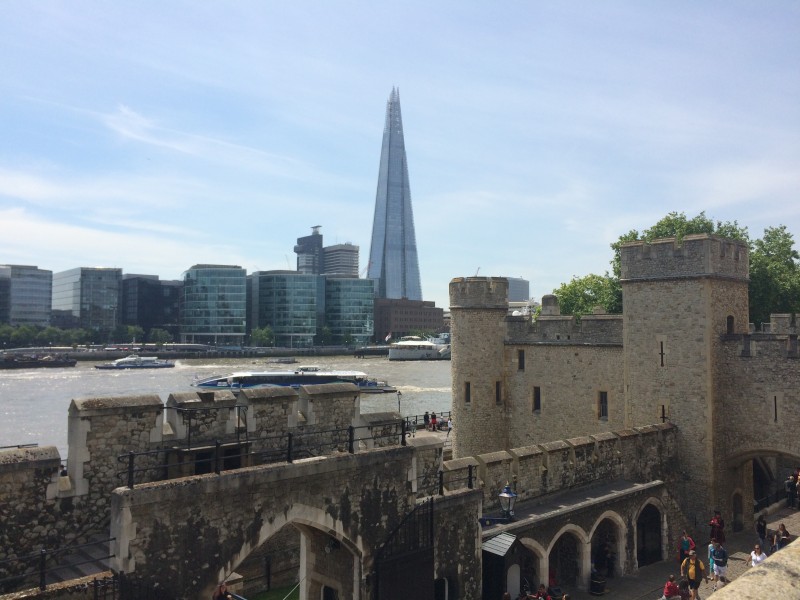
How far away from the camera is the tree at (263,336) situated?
154 m

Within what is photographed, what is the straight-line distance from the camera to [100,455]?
33.8ft

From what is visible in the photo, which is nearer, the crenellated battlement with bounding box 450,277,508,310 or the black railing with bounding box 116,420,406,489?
the black railing with bounding box 116,420,406,489

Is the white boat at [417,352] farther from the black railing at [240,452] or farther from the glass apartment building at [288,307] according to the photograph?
the black railing at [240,452]

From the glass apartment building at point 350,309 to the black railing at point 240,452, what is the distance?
510ft

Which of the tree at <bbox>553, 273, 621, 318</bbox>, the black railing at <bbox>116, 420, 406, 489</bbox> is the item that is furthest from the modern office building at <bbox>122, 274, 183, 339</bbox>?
the black railing at <bbox>116, 420, 406, 489</bbox>

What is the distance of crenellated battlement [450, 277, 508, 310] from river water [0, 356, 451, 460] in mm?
21877

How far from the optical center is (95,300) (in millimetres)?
174250

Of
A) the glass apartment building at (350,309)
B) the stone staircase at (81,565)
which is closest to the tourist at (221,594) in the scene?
the stone staircase at (81,565)

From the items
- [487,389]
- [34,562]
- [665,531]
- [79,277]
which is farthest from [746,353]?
[79,277]

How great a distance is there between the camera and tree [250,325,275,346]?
504 feet

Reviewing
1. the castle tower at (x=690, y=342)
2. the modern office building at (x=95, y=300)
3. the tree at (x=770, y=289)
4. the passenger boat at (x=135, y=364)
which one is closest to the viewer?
the castle tower at (x=690, y=342)

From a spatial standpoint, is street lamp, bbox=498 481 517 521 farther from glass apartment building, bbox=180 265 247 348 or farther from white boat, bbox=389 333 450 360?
glass apartment building, bbox=180 265 247 348

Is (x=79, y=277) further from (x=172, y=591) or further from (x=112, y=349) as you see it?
(x=172, y=591)

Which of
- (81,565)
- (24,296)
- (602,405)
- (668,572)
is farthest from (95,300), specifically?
(81,565)
